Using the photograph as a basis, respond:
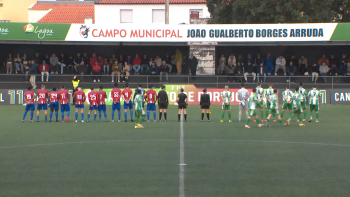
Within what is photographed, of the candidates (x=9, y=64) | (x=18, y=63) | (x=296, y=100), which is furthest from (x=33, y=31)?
(x=296, y=100)

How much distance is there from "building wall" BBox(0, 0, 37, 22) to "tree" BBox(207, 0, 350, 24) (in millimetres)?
36438

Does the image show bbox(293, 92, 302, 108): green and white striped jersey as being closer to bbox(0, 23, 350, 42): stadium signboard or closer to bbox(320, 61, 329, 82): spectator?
bbox(0, 23, 350, 42): stadium signboard

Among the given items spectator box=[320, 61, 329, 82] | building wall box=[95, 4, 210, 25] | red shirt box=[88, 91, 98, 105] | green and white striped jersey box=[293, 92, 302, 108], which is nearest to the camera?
green and white striped jersey box=[293, 92, 302, 108]

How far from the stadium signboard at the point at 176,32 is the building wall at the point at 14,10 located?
3844cm

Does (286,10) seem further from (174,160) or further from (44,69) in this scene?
(174,160)

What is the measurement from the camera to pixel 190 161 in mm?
13523

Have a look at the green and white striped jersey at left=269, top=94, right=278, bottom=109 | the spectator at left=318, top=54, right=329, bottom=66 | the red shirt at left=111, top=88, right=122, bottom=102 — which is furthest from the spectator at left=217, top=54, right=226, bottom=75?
the green and white striped jersey at left=269, top=94, right=278, bottom=109

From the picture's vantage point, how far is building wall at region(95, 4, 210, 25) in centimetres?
5975

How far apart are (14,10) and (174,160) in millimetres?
61748

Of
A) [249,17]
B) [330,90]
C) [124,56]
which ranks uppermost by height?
[249,17]

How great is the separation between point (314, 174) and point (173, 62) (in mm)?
24115

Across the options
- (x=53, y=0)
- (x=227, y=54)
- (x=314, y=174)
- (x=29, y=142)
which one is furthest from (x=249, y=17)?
(x=53, y=0)

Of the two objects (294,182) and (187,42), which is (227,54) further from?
(294,182)

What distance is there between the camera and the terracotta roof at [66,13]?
64062 millimetres
